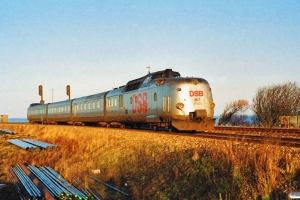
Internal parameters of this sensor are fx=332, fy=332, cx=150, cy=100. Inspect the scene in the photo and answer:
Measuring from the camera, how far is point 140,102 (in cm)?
1956

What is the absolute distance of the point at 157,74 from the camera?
18906 millimetres

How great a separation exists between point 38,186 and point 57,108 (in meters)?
33.7

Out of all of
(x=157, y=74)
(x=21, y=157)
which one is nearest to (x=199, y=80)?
(x=157, y=74)

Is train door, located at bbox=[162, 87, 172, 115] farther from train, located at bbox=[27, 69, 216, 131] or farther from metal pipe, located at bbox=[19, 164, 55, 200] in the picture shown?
metal pipe, located at bbox=[19, 164, 55, 200]

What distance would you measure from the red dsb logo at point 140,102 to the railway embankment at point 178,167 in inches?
101

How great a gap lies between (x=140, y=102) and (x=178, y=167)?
1014 cm

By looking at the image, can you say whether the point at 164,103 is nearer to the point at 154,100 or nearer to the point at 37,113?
the point at 154,100

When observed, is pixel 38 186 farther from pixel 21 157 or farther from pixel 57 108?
pixel 57 108

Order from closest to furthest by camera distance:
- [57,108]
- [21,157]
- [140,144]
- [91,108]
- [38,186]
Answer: [38,186]
[140,144]
[21,157]
[91,108]
[57,108]

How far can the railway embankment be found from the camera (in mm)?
7105

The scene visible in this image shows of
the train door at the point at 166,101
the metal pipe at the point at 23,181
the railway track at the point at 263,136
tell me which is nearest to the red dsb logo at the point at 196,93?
the train door at the point at 166,101

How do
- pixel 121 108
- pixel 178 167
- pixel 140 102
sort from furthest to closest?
Answer: 1. pixel 121 108
2. pixel 140 102
3. pixel 178 167

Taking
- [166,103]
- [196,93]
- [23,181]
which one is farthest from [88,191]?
[196,93]

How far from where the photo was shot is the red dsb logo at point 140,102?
736 inches
